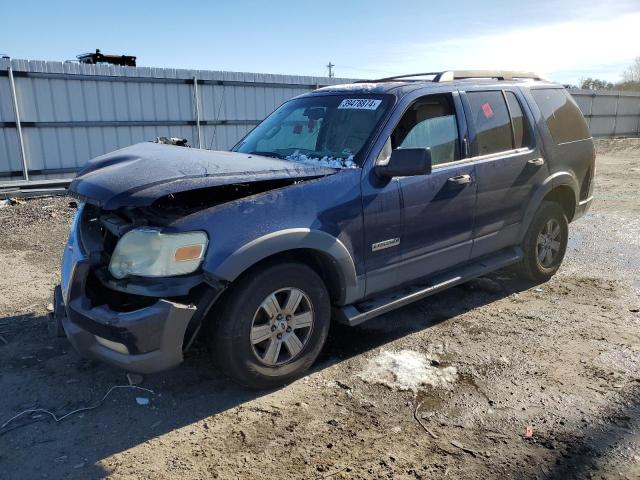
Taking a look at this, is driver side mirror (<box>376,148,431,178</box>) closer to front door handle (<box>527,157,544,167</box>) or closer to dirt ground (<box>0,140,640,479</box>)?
dirt ground (<box>0,140,640,479</box>)

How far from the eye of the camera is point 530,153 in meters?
4.85

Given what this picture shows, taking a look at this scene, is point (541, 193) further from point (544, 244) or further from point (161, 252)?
point (161, 252)

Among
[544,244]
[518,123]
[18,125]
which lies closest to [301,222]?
[518,123]

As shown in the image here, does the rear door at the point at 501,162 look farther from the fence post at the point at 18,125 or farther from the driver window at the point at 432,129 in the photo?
the fence post at the point at 18,125

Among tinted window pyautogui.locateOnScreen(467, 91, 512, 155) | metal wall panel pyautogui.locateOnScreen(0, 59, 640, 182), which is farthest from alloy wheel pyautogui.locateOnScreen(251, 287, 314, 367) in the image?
metal wall panel pyautogui.locateOnScreen(0, 59, 640, 182)

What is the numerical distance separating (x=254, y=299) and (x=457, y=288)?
2.82 meters

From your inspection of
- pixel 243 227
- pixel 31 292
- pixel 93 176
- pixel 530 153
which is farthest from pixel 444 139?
pixel 31 292

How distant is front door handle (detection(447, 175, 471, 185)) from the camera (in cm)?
412

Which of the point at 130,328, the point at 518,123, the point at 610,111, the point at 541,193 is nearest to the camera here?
the point at 130,328

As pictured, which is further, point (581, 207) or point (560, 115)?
point (581, 207)

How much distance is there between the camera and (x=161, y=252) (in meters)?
2.94

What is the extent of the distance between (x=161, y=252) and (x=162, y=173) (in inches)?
19.5

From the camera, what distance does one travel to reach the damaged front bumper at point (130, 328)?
2.85m

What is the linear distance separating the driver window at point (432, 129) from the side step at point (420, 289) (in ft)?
3.14
